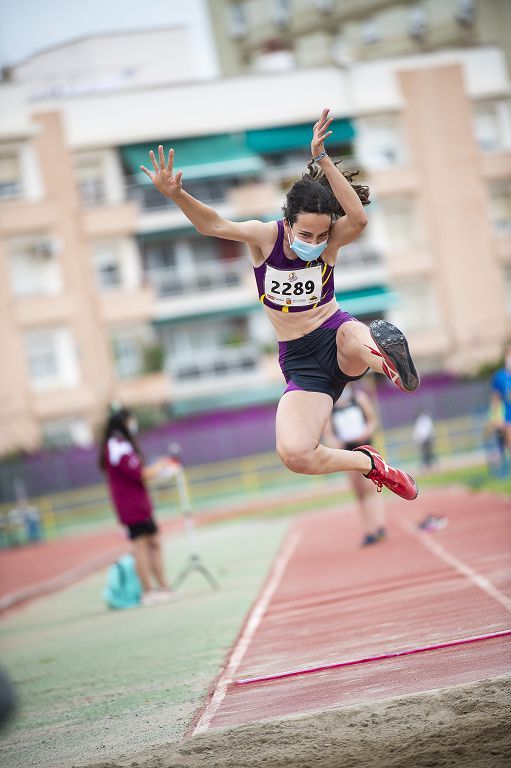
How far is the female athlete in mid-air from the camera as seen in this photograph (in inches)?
211

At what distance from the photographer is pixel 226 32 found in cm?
4538

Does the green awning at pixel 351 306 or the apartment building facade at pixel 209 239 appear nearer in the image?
the apartment building facade at pixel 209 239

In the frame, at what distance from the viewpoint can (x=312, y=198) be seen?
5410 mm

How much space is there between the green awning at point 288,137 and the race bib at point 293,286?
33.0 metres

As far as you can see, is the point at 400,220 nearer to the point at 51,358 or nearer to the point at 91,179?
the point at 91,179

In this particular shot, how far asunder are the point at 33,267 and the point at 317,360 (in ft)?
105

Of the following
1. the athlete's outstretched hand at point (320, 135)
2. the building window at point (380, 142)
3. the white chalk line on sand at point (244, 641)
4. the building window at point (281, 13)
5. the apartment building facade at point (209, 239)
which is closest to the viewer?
the white chalk line on sand at point (244, 641)

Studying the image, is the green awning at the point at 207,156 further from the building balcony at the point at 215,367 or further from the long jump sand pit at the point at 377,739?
the long jump sand pit at the point at 377,739

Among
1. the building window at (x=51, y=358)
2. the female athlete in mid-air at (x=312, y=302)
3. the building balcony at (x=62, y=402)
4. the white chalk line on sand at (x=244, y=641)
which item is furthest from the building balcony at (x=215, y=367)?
the female athlete in mid-air at (x=312, y=302)

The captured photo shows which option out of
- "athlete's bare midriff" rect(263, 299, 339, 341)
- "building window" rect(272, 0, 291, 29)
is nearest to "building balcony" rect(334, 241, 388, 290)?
"building window" rect(272, 0, 291, 29)

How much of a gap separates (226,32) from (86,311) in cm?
1647

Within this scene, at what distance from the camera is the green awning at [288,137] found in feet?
124

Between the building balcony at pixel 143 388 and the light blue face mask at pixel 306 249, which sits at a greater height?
the light blue face mask at pixel 306 249

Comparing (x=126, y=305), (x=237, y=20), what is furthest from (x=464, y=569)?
(x=237, y=20)
